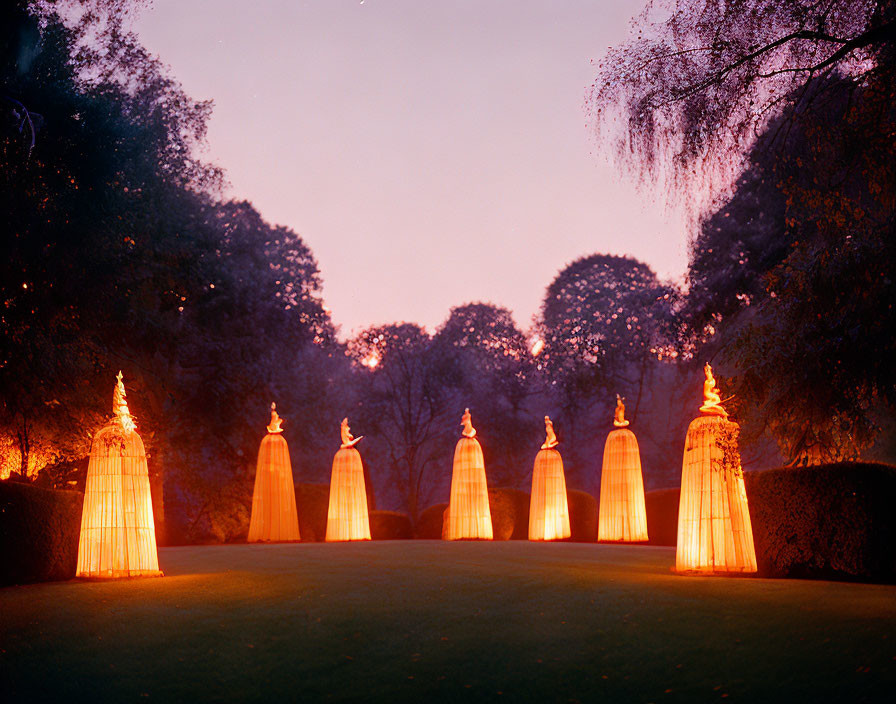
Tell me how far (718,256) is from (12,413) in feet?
55.5

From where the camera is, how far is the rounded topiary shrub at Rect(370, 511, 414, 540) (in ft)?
74.4

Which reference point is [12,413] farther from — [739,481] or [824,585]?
[824,585]

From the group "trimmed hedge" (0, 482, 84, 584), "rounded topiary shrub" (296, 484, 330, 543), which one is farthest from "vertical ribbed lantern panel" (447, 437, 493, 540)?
"trimmed hedge" (0, 482, 84, 584)

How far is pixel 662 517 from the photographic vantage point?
67.2 feet

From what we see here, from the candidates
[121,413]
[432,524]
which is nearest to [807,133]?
[121,413]

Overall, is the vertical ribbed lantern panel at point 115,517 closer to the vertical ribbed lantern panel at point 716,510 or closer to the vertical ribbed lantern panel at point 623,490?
the vertical ribbed lantern panel at point 716,510

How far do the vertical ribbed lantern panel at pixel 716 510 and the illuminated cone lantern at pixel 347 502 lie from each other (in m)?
10.8

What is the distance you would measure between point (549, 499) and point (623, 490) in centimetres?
195

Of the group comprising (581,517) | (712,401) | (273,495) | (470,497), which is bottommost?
(581,517)

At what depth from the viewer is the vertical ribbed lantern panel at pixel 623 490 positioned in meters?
18.6

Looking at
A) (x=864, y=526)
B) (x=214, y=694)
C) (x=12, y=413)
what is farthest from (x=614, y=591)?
(x=12, y=413)

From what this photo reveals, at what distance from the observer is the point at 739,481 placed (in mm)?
10305

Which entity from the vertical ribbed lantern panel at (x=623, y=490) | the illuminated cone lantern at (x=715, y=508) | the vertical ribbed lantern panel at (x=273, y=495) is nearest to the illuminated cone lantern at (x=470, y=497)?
the vertical ribbed lantern panel at (x=623, y=490)

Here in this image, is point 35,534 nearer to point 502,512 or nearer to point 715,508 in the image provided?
point 715,508
